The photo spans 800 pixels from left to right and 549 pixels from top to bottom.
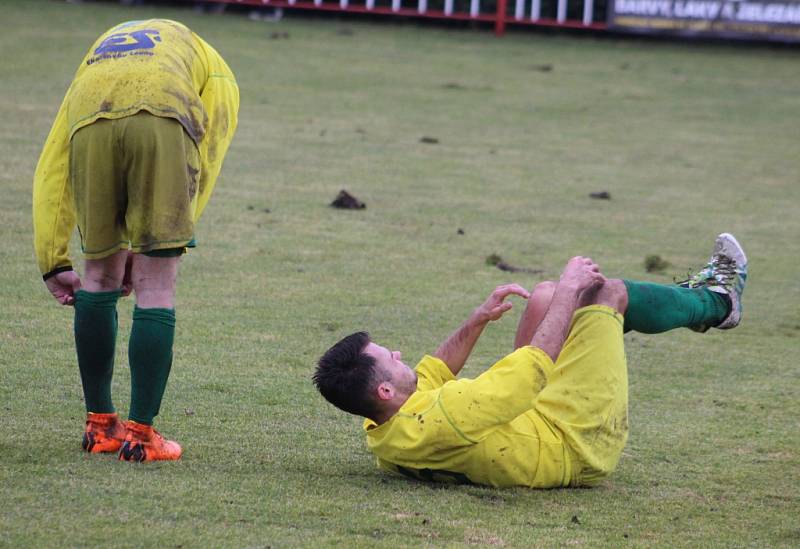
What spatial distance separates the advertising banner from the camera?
17984mm

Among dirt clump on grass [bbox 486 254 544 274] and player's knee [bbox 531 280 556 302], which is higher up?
player's knee [bbox 531 280 556 302]

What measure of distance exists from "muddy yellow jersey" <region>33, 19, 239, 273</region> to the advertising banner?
14.9m

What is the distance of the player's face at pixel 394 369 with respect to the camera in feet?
12.1

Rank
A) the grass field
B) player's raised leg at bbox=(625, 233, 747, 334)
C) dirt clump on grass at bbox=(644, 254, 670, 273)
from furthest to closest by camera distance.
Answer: dirt clump on grass at bbox=(644, 254, 670, 273), player's raised leg at bbox=(625, 233, 747, 334), the grass field

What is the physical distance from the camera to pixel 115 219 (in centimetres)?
375

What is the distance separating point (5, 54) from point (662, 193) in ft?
25.5

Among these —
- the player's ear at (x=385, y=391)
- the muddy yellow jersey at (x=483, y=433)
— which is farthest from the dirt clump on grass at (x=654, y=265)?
the player's ear at (x=385, y=391)

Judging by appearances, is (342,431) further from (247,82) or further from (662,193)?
(247,82)

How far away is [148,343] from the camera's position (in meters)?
3.72

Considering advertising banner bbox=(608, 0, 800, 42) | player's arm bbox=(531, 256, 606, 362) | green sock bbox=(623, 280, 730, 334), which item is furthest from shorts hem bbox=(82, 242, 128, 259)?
advertising banner bbox=(608, 0, 800, 42)

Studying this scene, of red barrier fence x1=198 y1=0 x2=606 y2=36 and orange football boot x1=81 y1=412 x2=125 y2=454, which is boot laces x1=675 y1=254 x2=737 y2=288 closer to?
orange football boot x1=81 y1=412 x2=125 y2=454

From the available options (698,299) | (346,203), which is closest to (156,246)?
(698,299)

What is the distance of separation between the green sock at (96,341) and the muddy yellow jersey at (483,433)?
828 millimetres

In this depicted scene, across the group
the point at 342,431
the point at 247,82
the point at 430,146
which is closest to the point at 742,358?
the point at 342,431
